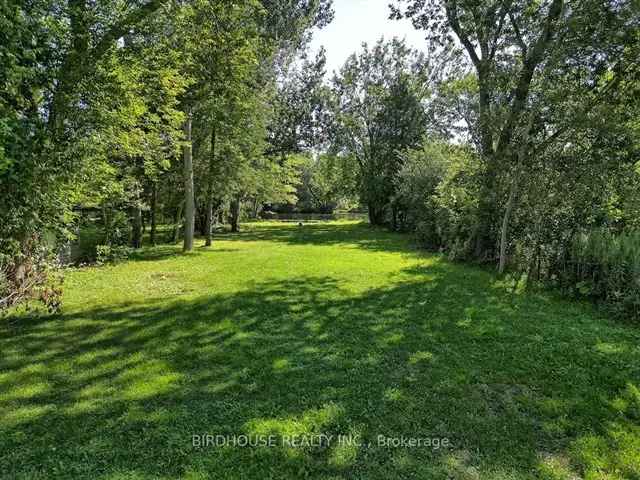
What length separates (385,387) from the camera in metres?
3.47

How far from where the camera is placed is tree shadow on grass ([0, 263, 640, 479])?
2.51 m

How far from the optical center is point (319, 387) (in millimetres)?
3453

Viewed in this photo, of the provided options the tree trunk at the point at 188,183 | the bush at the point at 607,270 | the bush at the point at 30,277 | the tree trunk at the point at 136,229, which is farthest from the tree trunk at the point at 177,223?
the bush at the point at 607,270

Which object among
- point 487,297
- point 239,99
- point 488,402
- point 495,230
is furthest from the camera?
point 239,99

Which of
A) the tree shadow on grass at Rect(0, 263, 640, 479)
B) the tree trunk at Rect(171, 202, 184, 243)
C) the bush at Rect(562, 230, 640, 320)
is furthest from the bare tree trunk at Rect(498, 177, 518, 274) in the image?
the tree trunk at Rect(171, 202, 184, 243)

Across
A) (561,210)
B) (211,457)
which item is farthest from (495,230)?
(211,457)

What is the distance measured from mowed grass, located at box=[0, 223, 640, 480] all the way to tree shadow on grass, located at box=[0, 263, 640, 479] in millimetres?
15

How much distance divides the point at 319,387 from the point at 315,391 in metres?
0.08

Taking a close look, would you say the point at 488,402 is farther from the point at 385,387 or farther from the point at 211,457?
the point at 211,457

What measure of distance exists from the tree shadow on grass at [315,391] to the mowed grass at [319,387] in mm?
15

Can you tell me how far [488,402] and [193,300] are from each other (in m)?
4.60

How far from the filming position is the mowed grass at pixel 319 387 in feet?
8.23

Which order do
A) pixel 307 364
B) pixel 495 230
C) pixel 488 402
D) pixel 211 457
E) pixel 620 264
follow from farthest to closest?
pixel 495 230 < pixel 620 264 < pixel 307 364 < pixel 488 402 < pixel 211 457

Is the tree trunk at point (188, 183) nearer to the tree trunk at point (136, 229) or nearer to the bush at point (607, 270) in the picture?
the tree trunk at point (136, 229)
